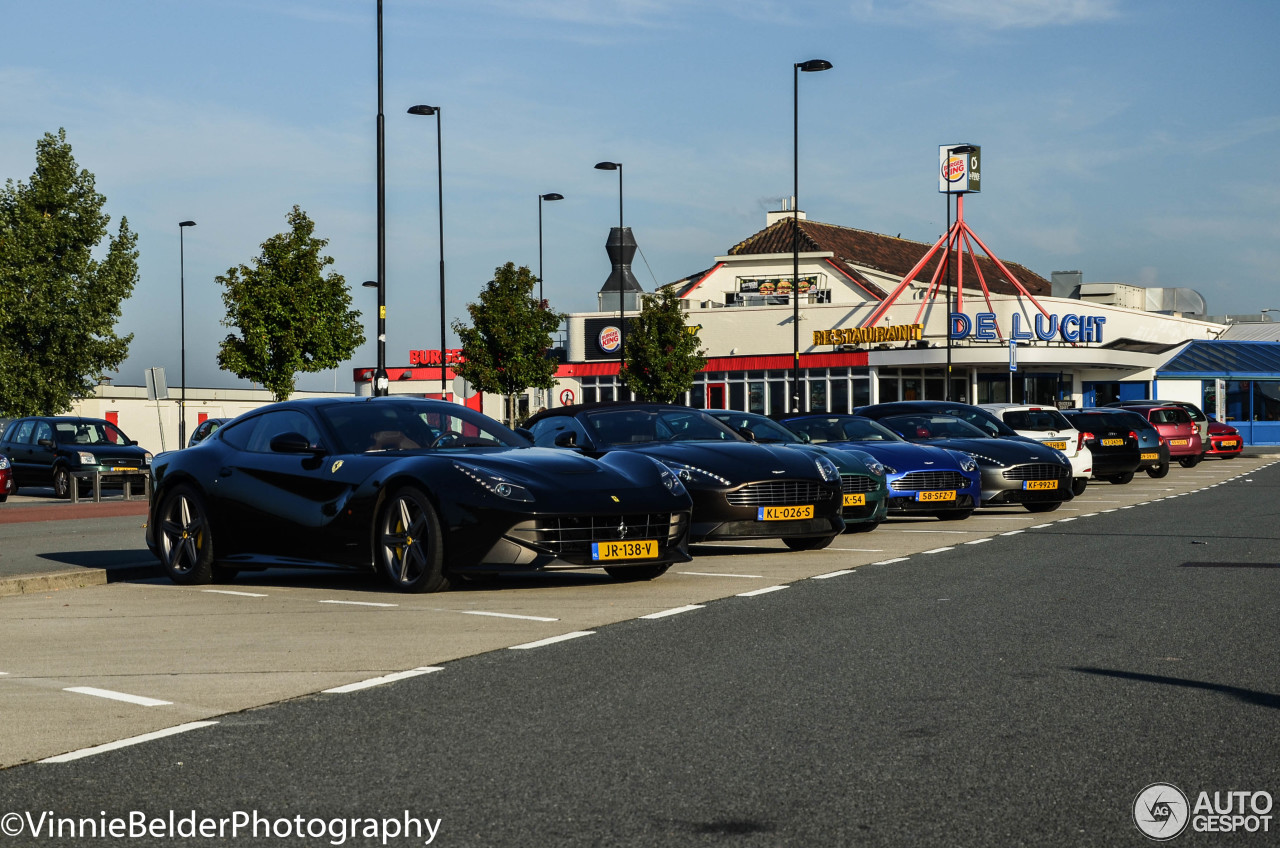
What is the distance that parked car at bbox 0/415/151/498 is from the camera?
30531mm

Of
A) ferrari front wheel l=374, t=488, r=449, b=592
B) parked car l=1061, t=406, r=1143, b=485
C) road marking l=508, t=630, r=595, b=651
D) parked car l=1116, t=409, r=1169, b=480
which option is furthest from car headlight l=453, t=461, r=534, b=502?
parked car l=1116, t=409, r=1169, b=480

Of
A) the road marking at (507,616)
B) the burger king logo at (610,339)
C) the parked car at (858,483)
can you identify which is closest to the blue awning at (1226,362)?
the burger king logo at (610,339)

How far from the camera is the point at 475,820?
4.33m

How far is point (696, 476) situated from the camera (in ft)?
42.3

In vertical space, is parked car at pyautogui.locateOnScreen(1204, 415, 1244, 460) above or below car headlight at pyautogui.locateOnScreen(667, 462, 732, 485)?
below

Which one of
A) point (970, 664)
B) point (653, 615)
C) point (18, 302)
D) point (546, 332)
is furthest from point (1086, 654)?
point (546, 332)

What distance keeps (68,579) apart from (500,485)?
3566 mm

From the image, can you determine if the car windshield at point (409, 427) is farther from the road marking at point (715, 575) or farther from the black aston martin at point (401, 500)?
the road marking at point (715, 575)

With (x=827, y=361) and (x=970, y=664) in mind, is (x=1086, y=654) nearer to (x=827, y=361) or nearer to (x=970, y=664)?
(x=970, y=664)

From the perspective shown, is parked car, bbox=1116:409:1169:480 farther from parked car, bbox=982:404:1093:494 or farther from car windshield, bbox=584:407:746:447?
car windshield, bbox=584:407:746:447

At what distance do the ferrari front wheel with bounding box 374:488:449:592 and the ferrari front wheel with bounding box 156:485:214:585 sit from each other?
179cm

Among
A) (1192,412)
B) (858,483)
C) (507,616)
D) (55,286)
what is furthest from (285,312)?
(507,616)

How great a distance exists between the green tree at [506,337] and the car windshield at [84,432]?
20973mm

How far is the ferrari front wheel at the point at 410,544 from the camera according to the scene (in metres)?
9.93
